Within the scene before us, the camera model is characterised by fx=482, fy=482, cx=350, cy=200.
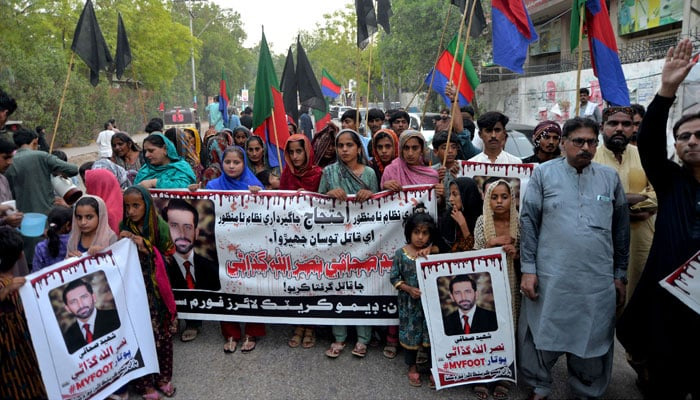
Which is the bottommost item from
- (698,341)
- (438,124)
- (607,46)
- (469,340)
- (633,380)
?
(633,380)

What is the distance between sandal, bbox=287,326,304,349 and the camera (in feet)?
13.1

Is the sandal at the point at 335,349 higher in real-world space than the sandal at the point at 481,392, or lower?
higher

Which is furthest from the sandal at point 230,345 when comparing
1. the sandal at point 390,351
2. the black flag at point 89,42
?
the black flag at point 89,42

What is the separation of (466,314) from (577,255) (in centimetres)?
85

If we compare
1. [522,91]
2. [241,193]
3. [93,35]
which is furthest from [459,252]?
[522,91]

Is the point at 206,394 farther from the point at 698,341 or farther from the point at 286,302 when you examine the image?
the point at 698,341

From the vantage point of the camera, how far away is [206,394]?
3.36 metres

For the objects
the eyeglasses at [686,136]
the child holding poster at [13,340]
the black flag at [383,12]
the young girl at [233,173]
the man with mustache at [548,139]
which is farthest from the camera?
the black flag at [383,12]

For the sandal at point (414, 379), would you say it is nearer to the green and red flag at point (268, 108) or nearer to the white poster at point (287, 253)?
the white poster at point (287, 253)

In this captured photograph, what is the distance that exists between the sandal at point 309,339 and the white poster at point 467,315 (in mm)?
1132

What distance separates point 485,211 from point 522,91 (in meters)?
21.8

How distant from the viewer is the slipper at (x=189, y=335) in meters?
4.14

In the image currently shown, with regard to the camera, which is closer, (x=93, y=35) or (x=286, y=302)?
(x=286, y=302)

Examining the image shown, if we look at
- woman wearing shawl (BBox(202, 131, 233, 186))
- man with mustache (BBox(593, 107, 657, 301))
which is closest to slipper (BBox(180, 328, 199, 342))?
woman wearing shawl (BBox(202, 131, 233, 186))
